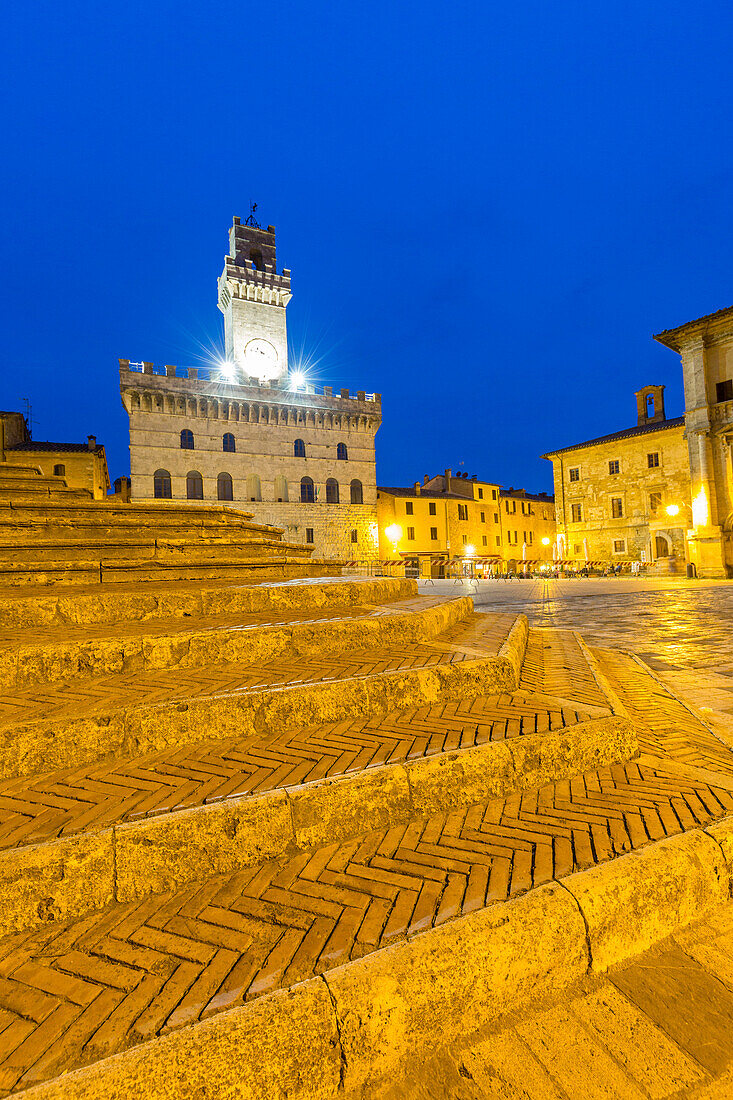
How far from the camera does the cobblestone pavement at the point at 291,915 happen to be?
52.0 inches

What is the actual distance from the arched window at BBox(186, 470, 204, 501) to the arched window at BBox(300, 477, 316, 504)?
22.3ft

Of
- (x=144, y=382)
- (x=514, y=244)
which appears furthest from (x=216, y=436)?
(x=514, y=244)

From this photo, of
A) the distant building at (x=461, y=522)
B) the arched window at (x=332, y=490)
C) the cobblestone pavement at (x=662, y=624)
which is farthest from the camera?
the distant building at (x=461, y=522)

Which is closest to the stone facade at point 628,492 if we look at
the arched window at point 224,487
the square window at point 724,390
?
the square window at point 724,390

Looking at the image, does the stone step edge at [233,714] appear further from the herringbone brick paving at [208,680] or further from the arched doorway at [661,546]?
the arched doorway at [661,546]

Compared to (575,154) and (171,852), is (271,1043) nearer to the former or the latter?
(171,852)

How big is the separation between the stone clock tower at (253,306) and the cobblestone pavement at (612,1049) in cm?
3750

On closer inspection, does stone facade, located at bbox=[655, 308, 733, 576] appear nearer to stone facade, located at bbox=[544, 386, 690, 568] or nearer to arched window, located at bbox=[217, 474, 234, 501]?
stone facade, located at bbox=[544, 386, 690, 568]

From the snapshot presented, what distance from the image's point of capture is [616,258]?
6201 inches

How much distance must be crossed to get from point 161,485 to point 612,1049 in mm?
33359

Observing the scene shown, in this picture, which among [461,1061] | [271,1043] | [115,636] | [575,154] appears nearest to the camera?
[271,1043]

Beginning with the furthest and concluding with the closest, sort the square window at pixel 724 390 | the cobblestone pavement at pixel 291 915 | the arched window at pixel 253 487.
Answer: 1. the arched window at pixel 253 487
2. the square window at pixel 724 390
3. the cobblestone pavement at pixel 291 915

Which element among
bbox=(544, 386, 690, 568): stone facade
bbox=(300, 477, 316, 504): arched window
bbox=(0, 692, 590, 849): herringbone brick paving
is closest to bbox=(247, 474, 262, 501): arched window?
bbox=(300, 477, 316, 504): arched window

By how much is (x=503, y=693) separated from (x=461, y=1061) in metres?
2.38
